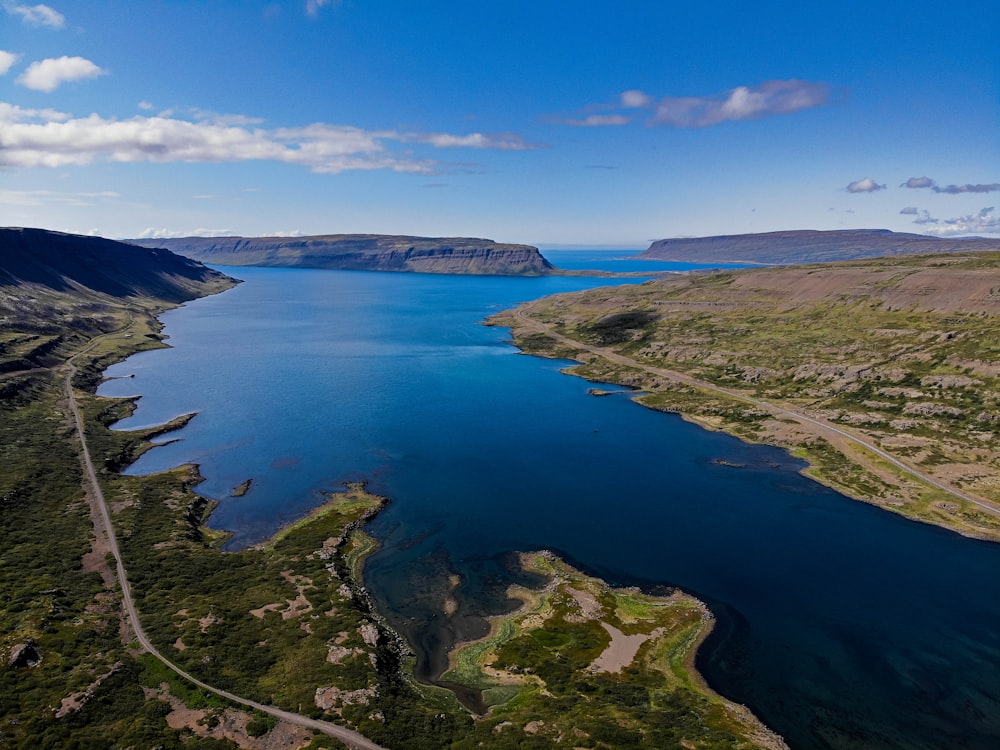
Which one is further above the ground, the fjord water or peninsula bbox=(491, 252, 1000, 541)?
peninsula bbox=(491, 252, 1000, 541)

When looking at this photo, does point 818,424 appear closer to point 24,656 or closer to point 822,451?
point 822,451

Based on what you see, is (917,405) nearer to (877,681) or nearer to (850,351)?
(850,351)

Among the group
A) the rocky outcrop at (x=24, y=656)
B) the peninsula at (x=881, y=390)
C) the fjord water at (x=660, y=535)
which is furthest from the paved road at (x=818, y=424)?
the rocky outcrop at (x=24, y=656)

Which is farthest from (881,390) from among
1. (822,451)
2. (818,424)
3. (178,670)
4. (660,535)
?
(178,670)

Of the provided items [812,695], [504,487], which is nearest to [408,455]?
[504,487]

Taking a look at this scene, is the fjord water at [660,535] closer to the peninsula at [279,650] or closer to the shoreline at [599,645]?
the shoreline at [599,645]

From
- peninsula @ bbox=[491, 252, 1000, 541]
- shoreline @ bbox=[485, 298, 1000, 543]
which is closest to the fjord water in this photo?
shoreline @ bbox=[485, 298, 1000, 543]

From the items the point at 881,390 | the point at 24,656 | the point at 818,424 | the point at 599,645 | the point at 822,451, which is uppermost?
the point at 881,390

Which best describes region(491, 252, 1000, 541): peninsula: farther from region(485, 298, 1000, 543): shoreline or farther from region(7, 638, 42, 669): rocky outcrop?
region(7, 638, 42, 669): rocky outcrop
